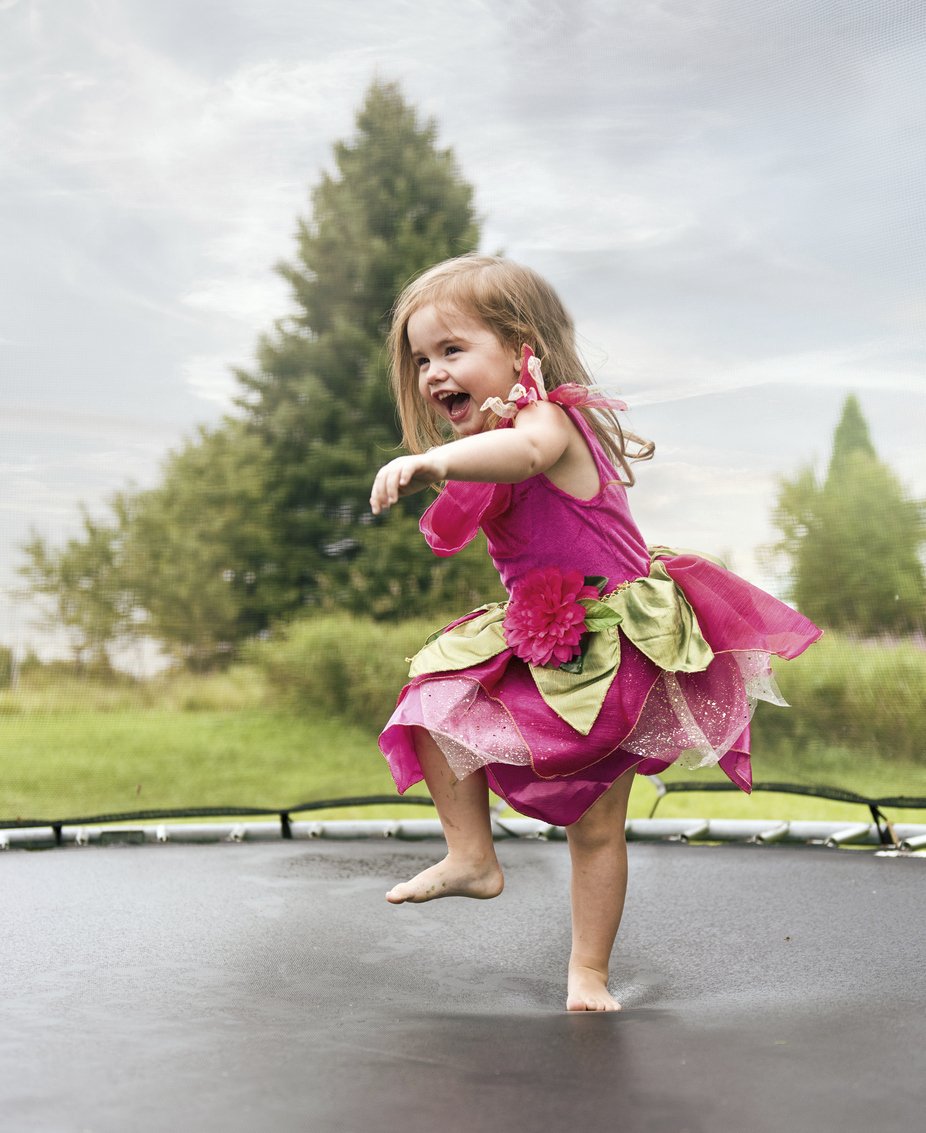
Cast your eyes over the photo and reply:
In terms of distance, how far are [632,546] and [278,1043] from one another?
63cm

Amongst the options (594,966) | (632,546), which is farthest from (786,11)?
(594,966)

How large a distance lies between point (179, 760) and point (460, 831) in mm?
1699

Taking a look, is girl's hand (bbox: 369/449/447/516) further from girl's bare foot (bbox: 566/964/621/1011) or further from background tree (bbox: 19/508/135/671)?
background tree (bbox: 19/508/135/671)

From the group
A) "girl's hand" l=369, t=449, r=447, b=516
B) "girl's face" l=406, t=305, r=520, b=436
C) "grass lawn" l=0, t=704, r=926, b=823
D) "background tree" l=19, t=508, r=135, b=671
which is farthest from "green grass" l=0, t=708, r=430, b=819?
"girl's hand" l=369, t=449, r=447, b=516

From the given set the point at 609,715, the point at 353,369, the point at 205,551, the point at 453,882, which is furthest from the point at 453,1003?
the point at 353,369

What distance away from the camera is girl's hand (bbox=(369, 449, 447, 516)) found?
97cm

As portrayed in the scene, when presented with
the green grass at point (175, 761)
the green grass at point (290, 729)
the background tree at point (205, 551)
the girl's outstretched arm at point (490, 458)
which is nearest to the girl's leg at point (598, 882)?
the girl's outstretched arm at point (490, 458)

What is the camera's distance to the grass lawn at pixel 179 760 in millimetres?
2697

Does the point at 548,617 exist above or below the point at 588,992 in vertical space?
above

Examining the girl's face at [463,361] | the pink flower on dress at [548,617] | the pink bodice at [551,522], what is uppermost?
the girl's face at [463,361]

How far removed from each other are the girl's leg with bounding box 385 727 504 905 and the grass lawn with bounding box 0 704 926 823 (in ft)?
4.81

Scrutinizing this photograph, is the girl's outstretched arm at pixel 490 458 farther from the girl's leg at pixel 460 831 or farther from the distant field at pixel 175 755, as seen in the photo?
the distant field at pixel 175 755

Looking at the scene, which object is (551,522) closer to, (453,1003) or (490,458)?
(490,458)

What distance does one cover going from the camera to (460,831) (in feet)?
4.09
